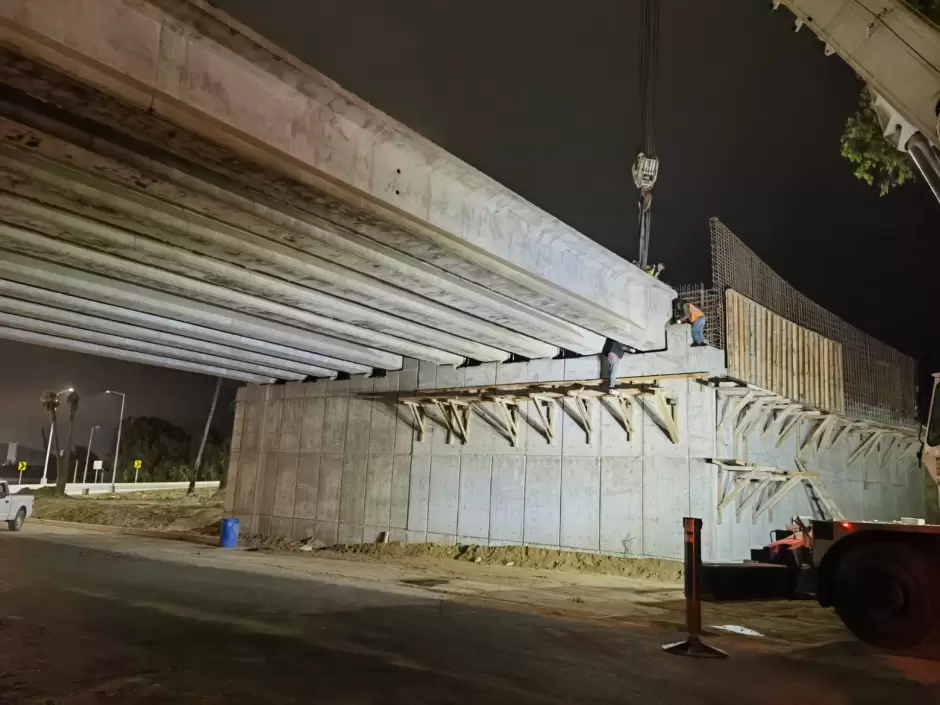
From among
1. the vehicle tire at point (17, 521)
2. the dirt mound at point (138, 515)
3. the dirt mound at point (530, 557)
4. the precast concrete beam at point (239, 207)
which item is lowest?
the dirt mound at point (138, 515)

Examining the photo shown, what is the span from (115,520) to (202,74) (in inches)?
1052

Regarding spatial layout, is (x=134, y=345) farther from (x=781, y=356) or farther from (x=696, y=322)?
(x=781, y=356)

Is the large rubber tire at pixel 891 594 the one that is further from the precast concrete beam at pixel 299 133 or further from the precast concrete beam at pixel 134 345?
the precast concrete beam at pixel 134 345

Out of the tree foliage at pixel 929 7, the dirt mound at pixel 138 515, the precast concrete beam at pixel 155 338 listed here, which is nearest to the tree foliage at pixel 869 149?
the tree foliage at pixel 929 7

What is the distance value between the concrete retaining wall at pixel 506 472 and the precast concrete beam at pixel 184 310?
157cm

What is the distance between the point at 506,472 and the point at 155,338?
9972 millimetres

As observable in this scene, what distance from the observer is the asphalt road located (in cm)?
534

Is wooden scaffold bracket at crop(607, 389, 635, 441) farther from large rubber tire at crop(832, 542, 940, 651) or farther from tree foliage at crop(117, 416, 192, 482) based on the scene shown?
tree foliage at crop(117, 416, 192, 482)

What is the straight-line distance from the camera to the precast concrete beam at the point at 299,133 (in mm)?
6078

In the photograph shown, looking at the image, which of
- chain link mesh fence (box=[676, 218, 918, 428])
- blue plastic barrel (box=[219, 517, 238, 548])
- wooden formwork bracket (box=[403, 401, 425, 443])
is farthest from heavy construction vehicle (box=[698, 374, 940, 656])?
blue plastic barrel (box=[219, 517, 238, 548])

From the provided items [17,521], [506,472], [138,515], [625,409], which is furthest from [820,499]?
[138,515]

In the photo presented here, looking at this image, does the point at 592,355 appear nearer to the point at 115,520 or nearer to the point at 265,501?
the point at 265,501

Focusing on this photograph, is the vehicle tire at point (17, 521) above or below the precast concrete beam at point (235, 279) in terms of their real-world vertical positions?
below

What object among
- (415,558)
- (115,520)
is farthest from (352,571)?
(115,520)
